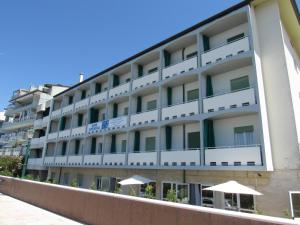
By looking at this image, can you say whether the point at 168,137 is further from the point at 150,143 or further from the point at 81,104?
the point at 81,104

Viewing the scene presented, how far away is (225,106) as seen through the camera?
52.6 ft

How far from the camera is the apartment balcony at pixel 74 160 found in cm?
2735

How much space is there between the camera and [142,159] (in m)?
20.1

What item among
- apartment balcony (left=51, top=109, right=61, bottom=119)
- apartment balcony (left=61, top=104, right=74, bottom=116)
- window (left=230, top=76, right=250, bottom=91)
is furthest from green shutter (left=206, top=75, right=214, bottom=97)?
apartment balcony (left=51, top=109, right=61, bottom=119)

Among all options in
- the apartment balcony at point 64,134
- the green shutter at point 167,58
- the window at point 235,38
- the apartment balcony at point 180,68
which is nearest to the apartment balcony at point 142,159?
the apartment balcony at point 180,68


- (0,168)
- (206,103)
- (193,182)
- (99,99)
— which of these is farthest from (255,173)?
(0,168)

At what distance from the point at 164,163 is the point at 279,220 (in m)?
13.0

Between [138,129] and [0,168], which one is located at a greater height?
[138,129]

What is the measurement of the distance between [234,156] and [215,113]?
328 cm

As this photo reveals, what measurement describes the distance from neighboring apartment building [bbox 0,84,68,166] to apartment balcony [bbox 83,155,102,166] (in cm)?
1868

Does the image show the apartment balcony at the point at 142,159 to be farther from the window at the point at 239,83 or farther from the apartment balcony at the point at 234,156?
the window at the point at 239,83

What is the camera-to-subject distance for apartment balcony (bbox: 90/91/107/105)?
2748 cm

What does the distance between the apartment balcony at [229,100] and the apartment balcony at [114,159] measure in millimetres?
9171

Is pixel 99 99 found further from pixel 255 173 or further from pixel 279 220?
pixel 279 220
